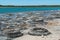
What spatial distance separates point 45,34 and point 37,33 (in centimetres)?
80

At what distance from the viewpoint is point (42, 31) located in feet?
72.5

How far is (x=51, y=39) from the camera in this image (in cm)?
1952

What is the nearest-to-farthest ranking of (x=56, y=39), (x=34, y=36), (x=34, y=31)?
(x=56, y=39) < (x=34, y=36) < (x=34, y=31)

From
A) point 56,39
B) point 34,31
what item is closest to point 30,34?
point 34,31

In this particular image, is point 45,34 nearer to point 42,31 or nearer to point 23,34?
point 42,31

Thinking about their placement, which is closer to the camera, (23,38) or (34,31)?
(23,38)

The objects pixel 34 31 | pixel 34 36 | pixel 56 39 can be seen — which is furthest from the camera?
pixel 34 31

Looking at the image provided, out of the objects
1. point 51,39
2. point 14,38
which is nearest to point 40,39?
point 51,39

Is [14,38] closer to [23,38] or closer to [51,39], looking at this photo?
[23,38]

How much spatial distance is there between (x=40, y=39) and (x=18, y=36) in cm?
267

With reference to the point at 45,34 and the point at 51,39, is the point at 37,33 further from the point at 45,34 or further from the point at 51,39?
the point at 51,39

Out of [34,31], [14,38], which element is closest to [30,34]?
[34,31]

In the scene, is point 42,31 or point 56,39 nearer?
point 56,39

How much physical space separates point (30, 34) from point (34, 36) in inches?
42.5
